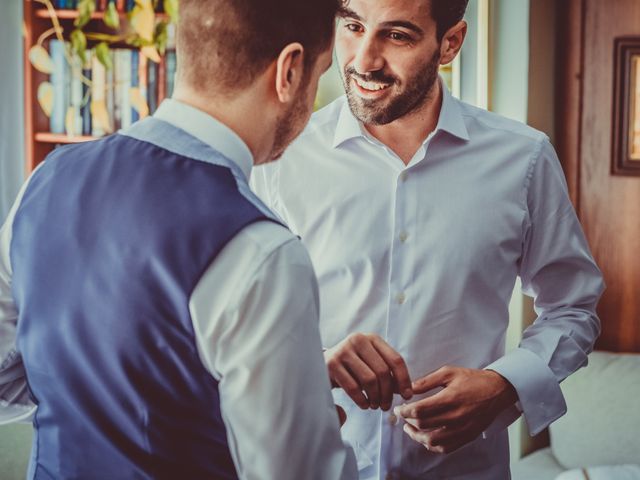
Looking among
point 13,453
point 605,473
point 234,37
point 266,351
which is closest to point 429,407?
point 266,351

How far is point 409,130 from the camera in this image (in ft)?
5.21

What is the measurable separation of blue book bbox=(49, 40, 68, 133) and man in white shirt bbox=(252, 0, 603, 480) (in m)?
2.27

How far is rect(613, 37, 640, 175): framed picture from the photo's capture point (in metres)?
2.92

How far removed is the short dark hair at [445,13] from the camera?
1.53 metres

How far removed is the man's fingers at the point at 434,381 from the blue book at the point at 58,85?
271 centimetres

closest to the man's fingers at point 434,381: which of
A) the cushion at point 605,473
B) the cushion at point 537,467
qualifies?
the cushion at point 605,473

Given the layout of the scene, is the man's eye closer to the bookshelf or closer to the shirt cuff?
the shirt cuff

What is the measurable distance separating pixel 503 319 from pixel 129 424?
0.83 metres

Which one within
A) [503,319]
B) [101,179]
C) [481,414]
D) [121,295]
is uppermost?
[101,179]

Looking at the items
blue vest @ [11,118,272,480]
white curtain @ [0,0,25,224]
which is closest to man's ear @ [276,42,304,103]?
blue vest @ [11,118,272,480]

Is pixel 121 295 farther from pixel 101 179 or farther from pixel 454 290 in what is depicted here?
pixel 454 290

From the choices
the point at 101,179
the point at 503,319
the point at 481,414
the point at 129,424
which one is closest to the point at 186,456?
the point at 129,424

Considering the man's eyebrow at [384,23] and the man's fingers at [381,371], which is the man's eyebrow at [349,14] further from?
the man's fingers at [381,371]

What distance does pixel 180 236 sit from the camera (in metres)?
0.85
